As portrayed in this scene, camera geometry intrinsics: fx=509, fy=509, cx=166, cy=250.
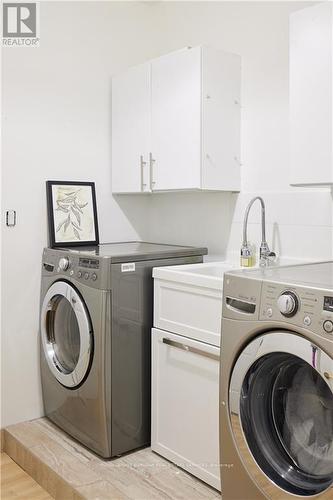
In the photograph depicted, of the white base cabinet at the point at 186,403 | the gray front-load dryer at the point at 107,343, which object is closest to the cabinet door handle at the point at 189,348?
the white base cabinet at the point at 186,403

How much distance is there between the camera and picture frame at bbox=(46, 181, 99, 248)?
2.87 m

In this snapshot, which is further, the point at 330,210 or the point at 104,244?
the point at 104,244

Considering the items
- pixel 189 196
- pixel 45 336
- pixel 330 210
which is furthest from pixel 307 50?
pixel 45 336

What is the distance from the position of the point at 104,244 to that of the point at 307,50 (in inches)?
64.2

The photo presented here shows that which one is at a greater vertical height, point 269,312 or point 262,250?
point 262,250

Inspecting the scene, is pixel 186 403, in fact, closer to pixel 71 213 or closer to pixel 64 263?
pixel 64 263

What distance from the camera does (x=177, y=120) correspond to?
2.70 m

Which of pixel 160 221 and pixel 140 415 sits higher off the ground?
pixel 160 221

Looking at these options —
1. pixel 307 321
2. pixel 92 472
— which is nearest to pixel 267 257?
pixel 307 321

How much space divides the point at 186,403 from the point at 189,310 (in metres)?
0.41

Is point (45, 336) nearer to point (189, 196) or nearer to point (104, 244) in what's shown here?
point (104, 244)

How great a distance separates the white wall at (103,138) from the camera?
8.42 ft

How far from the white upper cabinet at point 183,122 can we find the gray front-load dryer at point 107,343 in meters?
0.44

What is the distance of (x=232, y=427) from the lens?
1.78 m
